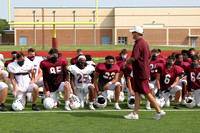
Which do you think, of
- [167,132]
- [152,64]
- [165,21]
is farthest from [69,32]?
[167,132]

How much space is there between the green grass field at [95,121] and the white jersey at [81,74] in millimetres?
749

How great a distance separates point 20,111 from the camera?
7.12 metres

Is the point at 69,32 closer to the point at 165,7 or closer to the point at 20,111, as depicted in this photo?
the point at 165,7

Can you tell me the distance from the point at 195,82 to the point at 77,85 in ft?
9.48

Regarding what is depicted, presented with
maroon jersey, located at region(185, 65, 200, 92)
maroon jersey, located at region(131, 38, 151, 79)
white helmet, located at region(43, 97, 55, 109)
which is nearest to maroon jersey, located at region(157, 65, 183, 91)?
maroon jersey, located at region(185, 65, 200, 92)

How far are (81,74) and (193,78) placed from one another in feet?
8.99

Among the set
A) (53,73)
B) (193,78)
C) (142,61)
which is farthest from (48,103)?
(193,78)

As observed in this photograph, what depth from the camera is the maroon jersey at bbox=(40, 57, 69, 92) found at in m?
7.49

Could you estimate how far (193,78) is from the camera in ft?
25.4

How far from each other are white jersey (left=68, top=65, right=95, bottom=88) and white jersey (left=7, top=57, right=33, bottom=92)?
1.03 m

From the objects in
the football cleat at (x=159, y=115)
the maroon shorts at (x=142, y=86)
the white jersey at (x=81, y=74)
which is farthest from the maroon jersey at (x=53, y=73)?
the football cleat at (x=159, y=115)

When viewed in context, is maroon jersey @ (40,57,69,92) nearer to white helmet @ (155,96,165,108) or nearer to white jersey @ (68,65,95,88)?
white jersey @ (68,65,95,88)

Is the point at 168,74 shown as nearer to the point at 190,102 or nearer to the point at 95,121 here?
the point at 190,102

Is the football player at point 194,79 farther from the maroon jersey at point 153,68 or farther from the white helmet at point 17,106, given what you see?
the white helmet at point 17,106
